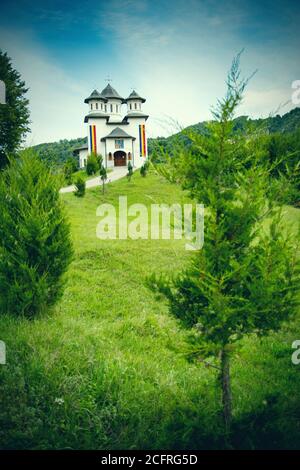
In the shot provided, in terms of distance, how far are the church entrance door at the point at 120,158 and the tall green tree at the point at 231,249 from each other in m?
47.6

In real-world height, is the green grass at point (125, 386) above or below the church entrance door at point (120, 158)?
below

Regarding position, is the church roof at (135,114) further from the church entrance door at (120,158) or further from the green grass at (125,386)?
the green grass at (125,386)

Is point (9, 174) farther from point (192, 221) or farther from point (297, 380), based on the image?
point (297, 380)

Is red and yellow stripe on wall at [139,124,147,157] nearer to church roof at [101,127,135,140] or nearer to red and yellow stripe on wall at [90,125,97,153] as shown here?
church roof at [101,127,135,140]

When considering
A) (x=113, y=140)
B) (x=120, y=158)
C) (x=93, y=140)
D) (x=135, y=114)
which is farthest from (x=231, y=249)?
(x=135, y=114)

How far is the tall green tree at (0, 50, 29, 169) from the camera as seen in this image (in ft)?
77.4

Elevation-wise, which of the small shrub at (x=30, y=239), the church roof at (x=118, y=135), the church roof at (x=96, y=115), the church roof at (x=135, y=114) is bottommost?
the small shrub at (x=30, y=239)

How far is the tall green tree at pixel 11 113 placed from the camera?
23605mm

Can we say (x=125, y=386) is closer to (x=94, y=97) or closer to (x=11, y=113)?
(x=11, y=113)

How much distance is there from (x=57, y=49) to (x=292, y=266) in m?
13.9

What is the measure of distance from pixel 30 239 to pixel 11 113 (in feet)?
68.4

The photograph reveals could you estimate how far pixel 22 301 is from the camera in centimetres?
680

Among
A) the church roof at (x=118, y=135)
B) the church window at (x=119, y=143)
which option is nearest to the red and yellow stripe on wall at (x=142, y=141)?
the church roof at (x=118, y=135)
